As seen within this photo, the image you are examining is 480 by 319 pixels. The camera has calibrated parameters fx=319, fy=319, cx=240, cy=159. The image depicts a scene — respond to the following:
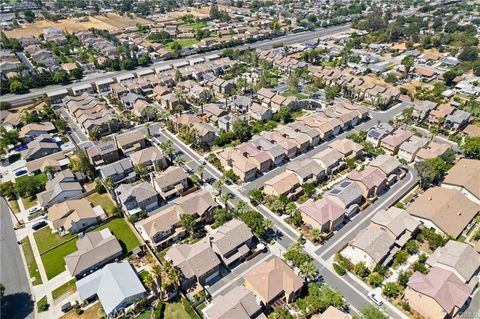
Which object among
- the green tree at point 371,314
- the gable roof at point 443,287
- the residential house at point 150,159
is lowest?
the gable roof at point 443,287

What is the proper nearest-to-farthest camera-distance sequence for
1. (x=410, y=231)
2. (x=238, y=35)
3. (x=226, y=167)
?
(x=410, y=231)
(x=226, y=167)
(x=238, y=35)

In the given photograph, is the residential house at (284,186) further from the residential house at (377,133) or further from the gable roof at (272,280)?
the residential house at (377,133)

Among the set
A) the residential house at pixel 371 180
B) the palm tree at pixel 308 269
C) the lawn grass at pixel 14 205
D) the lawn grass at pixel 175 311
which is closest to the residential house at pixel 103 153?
the lawn grass at pixel 14 205

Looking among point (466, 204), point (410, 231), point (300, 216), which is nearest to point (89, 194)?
point (300, 216)

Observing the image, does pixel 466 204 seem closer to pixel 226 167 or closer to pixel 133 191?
pixel 226 167

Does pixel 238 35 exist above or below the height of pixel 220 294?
above

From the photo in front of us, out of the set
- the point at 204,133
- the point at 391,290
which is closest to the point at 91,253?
the point at 204,133
